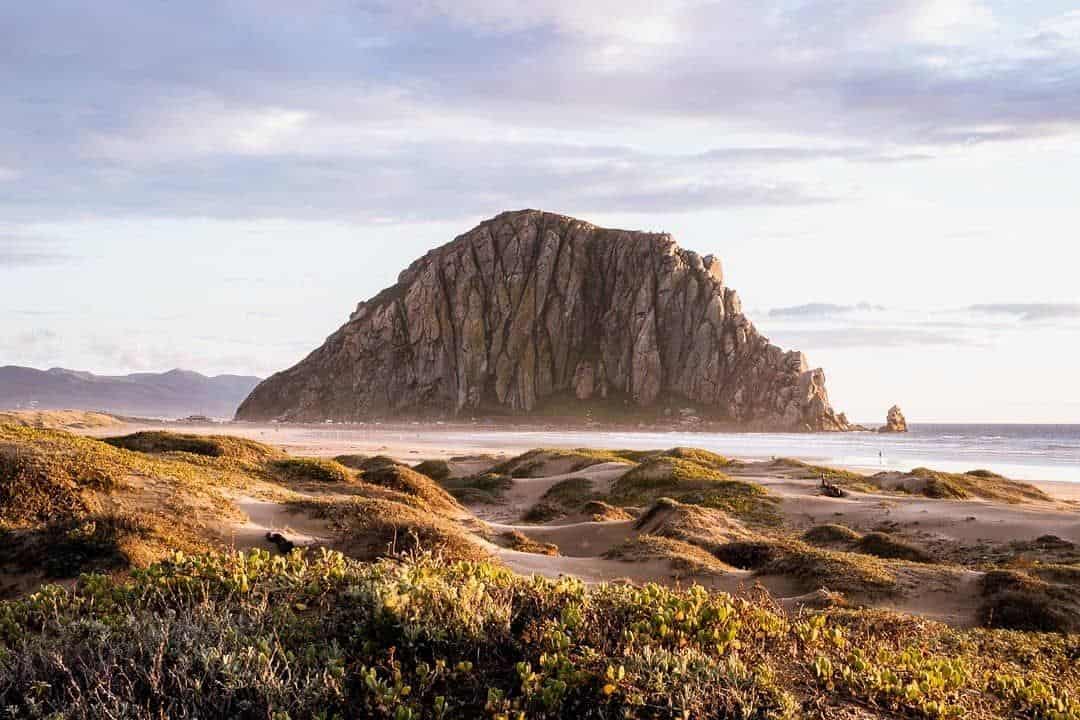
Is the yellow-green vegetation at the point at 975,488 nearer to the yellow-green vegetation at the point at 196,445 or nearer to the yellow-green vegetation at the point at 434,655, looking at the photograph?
the yellow-green vegetation at the point at 196,445

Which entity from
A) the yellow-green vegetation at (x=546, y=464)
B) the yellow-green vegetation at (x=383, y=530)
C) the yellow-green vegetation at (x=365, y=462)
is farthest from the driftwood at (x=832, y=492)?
the yellow-green vegetation at (x=365, y=462)

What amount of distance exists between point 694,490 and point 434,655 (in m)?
Result: 25.2

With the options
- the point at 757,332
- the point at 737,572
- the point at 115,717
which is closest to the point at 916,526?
the point at 737,572

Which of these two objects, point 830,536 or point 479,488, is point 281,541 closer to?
point 830,536

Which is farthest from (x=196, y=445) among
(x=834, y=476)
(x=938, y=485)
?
(x=834, y=476)

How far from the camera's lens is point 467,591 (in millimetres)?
5812

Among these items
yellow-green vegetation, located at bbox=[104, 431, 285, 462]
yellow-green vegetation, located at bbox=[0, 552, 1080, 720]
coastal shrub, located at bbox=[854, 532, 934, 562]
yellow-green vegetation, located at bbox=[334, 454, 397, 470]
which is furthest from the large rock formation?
yellow-green vegetation, located at bbox=[0, 552, 1080, 720]

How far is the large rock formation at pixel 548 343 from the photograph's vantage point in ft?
572

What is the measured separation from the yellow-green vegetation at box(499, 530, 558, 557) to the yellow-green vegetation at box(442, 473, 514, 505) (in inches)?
484

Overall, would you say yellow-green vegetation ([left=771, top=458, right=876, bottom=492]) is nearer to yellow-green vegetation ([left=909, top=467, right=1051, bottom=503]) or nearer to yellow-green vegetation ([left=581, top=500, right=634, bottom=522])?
yellow-green vegetation ([left=909, top=467, right=1051, bottom=503])

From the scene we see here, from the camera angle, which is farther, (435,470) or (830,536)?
(435,470)

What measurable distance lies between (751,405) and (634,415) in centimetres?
2495

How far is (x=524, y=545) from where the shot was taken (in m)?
16.9

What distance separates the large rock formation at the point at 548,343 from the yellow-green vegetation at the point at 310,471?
5925 inches
